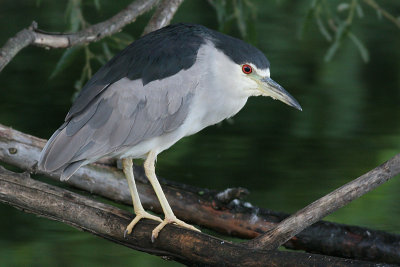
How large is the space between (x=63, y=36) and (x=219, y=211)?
86 cm

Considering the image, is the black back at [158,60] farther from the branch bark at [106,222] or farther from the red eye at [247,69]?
the branch bark at [106,222]

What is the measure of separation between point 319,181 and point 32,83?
2.19 meters

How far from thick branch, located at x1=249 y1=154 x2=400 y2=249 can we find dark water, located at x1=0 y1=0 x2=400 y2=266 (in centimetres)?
136

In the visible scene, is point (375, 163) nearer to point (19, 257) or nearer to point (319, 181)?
point (319, 181)

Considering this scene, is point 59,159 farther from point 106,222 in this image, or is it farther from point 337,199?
point 337,199

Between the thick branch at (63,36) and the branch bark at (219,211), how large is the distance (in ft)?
1.02

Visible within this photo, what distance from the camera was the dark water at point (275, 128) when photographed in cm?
375

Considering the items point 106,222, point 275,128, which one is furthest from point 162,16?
point 275,128

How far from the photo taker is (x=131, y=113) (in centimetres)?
252

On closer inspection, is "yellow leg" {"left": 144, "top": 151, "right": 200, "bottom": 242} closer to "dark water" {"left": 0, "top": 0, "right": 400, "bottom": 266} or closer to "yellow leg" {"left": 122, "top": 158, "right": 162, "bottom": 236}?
"yellow leg" {"left": 122, "top": 158, "right": 162, "bottom": 236}

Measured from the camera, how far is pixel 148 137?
252cm

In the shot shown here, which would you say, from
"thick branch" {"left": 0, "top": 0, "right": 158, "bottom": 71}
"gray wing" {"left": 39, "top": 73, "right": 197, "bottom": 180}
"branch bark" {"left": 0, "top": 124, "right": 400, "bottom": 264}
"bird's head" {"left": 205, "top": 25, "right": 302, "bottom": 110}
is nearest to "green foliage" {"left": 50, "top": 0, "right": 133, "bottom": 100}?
"thick branch" {"left": 0, "top": 0, "right": 158, "bottom": 71}

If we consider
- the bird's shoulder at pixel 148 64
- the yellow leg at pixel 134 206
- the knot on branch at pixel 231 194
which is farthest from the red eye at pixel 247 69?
the yellow leg at pixel 134 206

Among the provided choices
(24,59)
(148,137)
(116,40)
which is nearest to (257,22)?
(24,59)
